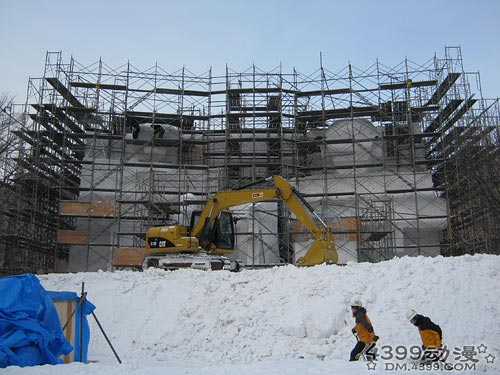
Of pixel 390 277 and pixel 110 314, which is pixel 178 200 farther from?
pixel 390 277

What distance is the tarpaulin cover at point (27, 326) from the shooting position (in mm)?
7355

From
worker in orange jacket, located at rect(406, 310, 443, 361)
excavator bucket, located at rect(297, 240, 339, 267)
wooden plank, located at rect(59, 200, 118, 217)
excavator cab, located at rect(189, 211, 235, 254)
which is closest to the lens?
worker in orange jacket, located at rect(406, 310, 443, 361)

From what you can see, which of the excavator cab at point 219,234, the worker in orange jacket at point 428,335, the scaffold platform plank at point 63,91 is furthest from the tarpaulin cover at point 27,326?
the scaffold platform plank at point 63,91

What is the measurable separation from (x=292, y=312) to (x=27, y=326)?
6246 mm

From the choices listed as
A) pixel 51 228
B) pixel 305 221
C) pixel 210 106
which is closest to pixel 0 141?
pixel 51 228

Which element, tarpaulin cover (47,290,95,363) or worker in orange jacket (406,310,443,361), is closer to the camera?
worker in orange jacket (406,310,443,361)

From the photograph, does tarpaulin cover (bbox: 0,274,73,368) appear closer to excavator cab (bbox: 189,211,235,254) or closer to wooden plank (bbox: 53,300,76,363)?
wooden plank (bbox: 53,300,76,363)

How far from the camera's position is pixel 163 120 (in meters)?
27.0

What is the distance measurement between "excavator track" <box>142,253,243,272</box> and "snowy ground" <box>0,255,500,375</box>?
258 cm

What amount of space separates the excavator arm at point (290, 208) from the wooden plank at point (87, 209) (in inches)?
287

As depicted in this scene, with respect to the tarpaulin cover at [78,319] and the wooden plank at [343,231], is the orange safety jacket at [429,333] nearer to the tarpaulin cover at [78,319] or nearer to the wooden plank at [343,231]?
the tarpaulin cover at [78,319]

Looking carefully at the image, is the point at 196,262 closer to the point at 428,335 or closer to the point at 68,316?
the point at 68,316

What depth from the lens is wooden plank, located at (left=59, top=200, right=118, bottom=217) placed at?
2384cm

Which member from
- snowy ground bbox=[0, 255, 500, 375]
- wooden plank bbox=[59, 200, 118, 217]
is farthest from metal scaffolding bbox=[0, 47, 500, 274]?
snowy ground bbox=[0, 255, 500, 375]
